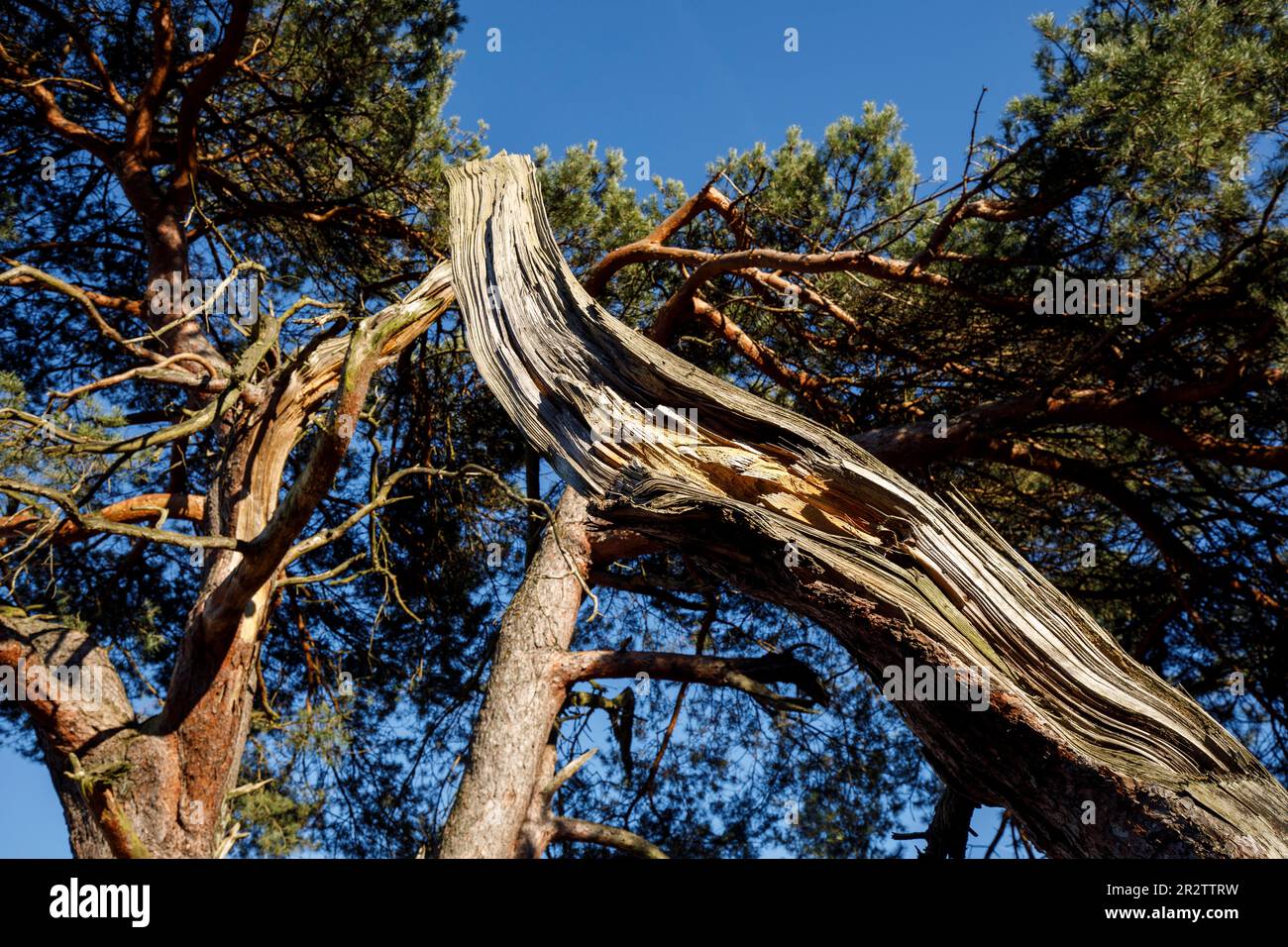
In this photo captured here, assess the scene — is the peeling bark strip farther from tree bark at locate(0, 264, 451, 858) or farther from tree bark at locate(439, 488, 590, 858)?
tree bark at locate(439, 488, 590, 858)

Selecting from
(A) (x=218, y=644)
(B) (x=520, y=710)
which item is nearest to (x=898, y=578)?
(A) (x=218, y=644)

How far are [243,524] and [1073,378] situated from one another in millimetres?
4795

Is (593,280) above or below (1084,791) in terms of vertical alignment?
above

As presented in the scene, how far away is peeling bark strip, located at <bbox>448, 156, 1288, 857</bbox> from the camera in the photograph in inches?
64.4

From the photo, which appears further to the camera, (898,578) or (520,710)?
(520,710)

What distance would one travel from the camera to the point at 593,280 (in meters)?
6.84

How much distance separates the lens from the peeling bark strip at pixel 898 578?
5.37 ft

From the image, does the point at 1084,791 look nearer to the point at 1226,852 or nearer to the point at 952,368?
the point at 1226,852

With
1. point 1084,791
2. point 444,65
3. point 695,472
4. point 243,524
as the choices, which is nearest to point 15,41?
point 444,65

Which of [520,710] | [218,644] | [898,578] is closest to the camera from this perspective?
[898,578]

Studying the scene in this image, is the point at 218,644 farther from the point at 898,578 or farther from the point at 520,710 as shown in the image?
the point at 898,578

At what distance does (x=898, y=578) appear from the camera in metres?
1.77

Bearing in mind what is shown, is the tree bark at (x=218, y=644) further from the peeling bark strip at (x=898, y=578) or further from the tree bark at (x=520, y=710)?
the peeling bark strip at (x=898, y=578)

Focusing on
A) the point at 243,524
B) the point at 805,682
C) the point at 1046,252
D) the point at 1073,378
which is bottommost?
the point at 805,682
